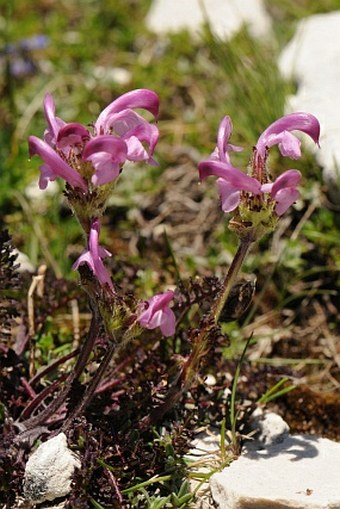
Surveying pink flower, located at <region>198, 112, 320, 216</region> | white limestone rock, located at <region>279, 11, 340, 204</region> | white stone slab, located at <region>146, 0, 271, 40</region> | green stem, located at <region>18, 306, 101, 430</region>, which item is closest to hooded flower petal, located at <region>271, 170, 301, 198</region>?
pink flower, located at <region>198, 112, 320, 216</region>

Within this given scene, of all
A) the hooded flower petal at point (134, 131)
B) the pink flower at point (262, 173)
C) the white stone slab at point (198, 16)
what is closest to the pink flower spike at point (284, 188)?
the pink flower at point (262, 173)

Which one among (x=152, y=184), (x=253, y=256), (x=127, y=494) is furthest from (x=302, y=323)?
(x=127, y=494)

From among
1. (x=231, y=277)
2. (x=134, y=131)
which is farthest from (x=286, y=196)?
(x=134, y=131)

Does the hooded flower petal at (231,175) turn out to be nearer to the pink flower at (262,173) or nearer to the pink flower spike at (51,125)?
the pink flower at (262,173)

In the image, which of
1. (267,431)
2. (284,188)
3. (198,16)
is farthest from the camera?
(198,16)

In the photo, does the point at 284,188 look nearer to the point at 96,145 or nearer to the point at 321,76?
the point at 96,145

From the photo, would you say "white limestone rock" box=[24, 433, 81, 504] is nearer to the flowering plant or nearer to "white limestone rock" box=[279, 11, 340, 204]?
the flowering plant

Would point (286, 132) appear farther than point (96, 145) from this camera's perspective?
Yes

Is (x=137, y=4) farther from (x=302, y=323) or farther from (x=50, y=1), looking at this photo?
(x=302, y=323)
